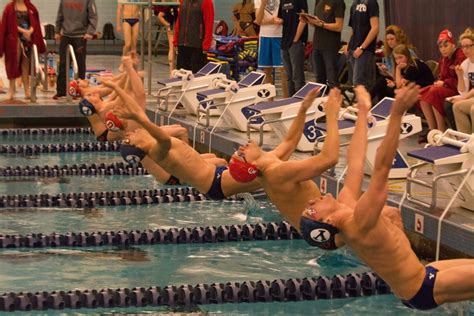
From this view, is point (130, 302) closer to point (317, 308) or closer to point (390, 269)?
point (317, 308)

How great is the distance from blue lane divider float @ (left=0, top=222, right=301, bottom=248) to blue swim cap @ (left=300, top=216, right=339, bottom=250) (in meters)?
3.11

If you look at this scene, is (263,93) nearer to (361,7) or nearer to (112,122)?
(361,7)

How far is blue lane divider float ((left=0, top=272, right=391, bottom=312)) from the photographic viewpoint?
6.71 m

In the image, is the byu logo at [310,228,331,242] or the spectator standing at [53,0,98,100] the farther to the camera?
the spectator standing at [53,0,98,100]

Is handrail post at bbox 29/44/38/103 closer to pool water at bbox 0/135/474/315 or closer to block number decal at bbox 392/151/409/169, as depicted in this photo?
pool water at bbox 0/135/474/315

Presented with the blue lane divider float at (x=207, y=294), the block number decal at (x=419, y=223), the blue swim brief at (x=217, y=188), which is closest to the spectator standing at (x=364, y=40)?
the blue swim brief at (x=217, y=188)

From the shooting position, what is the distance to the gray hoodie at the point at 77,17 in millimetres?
14039

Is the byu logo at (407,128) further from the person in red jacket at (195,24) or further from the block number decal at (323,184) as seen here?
the person in red jacket at (195,24)

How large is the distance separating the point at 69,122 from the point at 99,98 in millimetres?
4273

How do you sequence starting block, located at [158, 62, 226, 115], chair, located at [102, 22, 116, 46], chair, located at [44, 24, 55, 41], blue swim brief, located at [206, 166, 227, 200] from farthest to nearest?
chair, located at [102, 22, 116, 46] → chair, located at [44, 24, 55, 41] → starting block, located at [158, 62, 226, 115] → blue swim brief, located at [206, 166, 227, 200]

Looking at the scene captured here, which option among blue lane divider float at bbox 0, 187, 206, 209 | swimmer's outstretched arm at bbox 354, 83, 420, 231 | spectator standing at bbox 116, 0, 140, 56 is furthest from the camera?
spectator standing at bbox 116, 0, 140, 56

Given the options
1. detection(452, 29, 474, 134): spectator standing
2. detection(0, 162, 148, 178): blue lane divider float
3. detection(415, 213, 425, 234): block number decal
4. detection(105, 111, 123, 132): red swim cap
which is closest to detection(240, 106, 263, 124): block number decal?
detection(0, 162, 148, 178): blue lane divider float

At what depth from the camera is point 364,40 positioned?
11445mm

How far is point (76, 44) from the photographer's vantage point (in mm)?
14203
